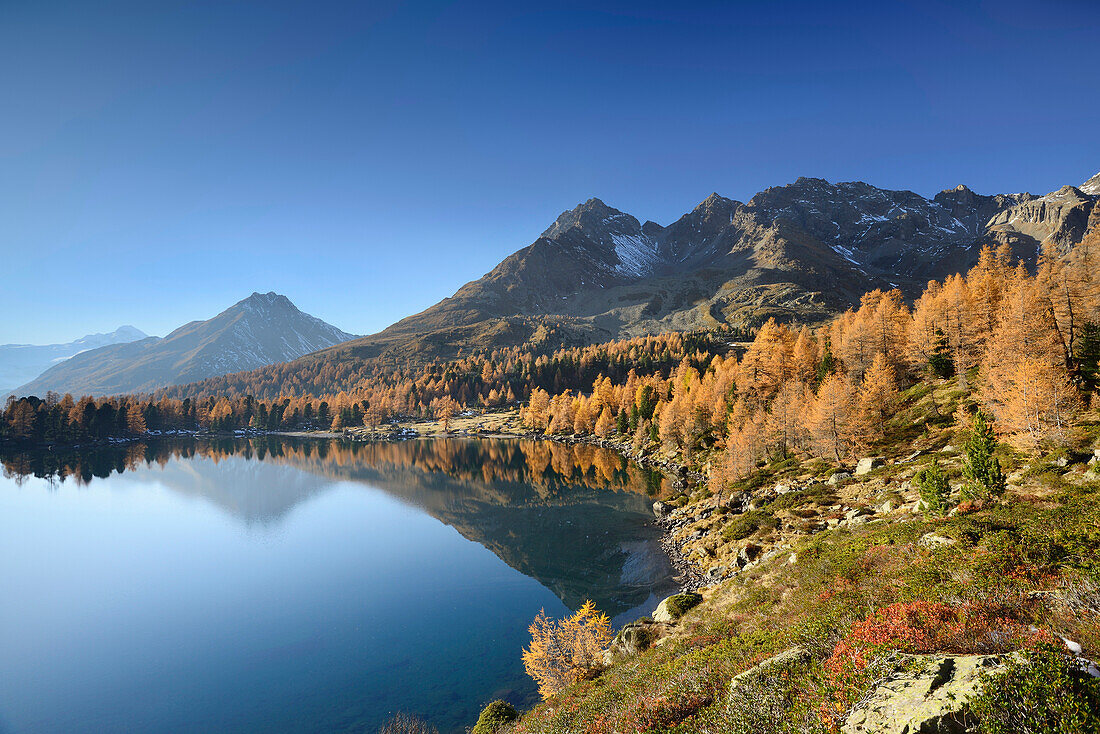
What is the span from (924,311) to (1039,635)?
273 ft

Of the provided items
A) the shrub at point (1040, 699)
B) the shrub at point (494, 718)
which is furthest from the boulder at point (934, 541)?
the shrub at point (494, 718)

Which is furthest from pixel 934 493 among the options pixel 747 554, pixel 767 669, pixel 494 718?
pixel 494 718

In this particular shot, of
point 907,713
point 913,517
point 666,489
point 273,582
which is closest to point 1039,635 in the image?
point 907,713

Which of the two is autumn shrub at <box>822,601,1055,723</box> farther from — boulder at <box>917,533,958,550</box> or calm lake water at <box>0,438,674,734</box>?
calm lake water at <box>0,438,674,734</box>

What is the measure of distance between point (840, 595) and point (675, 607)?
46.4ft

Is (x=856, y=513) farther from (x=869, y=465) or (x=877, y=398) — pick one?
(x=877, y=398)

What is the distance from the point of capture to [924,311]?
7262 cm

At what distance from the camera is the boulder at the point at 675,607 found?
98.7 ft

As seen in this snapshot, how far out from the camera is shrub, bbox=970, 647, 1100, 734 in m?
A: 7.37

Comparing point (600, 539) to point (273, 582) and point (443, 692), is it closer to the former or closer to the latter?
point (443, 692)

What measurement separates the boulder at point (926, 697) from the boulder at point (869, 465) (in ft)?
158

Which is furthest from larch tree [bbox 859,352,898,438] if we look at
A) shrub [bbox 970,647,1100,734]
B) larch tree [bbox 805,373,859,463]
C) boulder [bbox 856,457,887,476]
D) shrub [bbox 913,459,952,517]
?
shrub [bbox 970,647,1100,734]

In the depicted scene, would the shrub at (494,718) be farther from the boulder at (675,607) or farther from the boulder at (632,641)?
the boulder at (675,607)

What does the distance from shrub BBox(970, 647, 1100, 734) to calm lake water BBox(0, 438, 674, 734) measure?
30934mm
